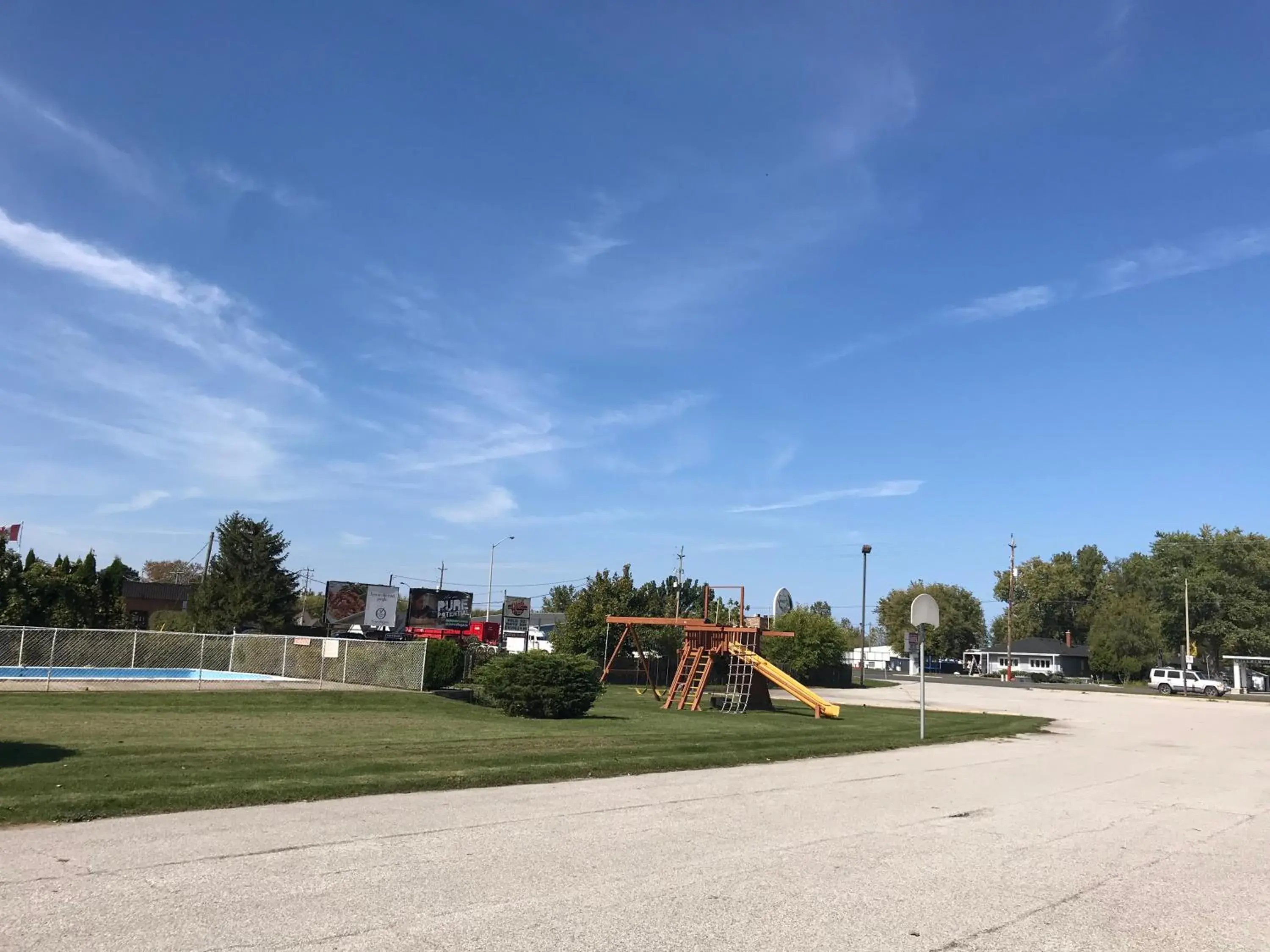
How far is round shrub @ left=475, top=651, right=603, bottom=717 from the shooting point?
2138cm

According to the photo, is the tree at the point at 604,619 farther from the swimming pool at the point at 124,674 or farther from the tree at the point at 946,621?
the tree at the point at 946,621

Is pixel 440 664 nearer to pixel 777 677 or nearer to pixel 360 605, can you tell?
pixel 777 677

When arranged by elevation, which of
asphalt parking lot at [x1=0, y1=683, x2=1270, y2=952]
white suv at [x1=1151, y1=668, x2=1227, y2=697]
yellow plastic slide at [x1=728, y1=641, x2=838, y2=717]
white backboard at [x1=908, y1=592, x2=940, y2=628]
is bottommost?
white suv at [x1=1151, y1=668, x2=1227, y2=697]

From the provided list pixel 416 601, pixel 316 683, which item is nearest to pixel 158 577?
pixel 416 601

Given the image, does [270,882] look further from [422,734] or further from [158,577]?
[158,577]

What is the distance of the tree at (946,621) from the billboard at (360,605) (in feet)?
226

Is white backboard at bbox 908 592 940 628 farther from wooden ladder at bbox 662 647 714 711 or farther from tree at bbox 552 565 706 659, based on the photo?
tree at bbox 552 565 706 659

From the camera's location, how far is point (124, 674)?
31969 mm

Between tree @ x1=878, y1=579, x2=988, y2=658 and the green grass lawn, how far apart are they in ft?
305

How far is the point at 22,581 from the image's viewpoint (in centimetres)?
3981

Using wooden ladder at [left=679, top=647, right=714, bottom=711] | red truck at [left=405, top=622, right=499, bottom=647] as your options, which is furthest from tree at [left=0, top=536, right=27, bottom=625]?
wooden ladder at [left=679, top=647, right=714, bottom=711]

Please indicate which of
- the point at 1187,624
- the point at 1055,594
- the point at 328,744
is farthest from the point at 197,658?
the point at 1055,594

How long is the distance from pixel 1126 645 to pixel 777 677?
71.4 meters

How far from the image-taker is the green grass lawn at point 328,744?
9.91 m
